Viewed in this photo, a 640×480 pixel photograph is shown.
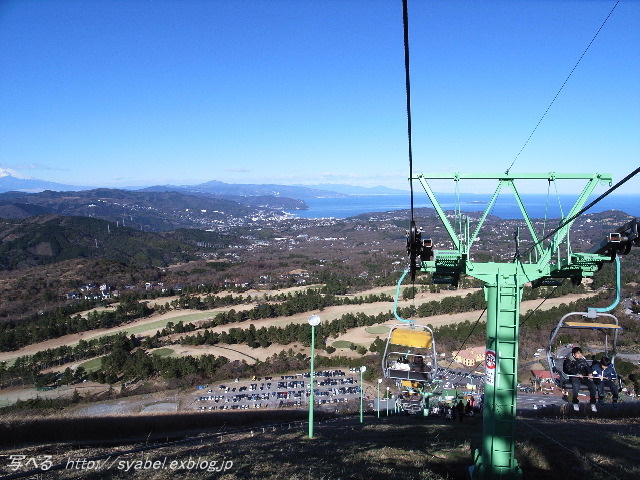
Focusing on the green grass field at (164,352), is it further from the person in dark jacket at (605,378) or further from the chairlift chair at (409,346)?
the person in dark jacket at (605,378)

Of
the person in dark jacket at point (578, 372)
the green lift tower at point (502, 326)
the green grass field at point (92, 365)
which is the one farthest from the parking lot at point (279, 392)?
the green lift tower at point (502, 326)

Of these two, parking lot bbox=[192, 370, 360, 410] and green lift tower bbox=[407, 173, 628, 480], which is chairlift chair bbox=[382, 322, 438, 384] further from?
parking lot bbox=[192, 370, 360, 410]

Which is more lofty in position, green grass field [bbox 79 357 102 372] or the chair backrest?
the chair backrest

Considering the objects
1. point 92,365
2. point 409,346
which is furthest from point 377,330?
point 409,346

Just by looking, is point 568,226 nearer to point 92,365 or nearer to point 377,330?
point 377,330

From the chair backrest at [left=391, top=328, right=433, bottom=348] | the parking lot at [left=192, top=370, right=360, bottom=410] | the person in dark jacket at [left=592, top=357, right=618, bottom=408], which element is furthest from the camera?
the parking lot at [left=192, top=370, right=360, bottom=410]

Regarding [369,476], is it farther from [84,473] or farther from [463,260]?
[84,473]

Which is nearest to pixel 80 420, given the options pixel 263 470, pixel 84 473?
pixel 84 473

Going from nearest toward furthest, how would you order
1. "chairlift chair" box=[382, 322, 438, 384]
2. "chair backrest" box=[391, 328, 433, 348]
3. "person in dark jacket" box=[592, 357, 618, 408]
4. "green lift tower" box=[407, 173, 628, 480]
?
"green lift tower" box=[407, 173, 628, 480]
"person in dark jacket" box=[592, 357, 618, 408]
"chairlift chair" box=[382, 322, 438, 384]
"chair backrest" box=[391, 328, 433, 348]

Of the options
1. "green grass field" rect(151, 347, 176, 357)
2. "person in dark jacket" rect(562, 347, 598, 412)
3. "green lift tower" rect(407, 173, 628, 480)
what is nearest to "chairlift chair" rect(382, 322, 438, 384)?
"person in dark jacket" rect(562, 347, 598, 412)
